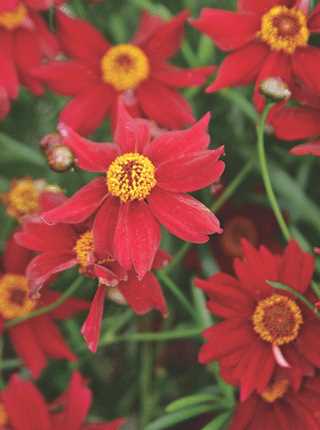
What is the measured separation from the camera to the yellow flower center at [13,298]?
904 millimetres

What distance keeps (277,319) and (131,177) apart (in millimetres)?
181

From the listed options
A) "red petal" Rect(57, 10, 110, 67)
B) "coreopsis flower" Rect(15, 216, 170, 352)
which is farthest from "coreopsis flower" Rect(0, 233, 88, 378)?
"red petal" Rect(57, 10, 110, 67)

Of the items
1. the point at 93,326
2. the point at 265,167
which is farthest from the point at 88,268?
the point at 265,167

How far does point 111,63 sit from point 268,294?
1.02 ft

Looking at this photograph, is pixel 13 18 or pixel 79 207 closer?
pixel 79 207

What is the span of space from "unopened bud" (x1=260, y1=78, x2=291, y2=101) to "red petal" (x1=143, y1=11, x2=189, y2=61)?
18 centimetres

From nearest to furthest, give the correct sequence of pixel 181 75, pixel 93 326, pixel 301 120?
1. pixel 93 326
2. pixel 301 120
3. pixel 181 75

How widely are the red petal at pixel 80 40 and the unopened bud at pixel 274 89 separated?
25cm

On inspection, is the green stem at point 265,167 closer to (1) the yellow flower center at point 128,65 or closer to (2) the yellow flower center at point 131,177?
(2) the yellow flower center at point 131,177

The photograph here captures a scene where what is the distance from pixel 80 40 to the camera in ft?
2.89

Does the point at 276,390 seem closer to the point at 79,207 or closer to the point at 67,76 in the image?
the point at 79,207

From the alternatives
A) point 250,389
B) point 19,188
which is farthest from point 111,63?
point 250,389

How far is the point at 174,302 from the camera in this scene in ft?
3.12

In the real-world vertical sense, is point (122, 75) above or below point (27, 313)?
above
